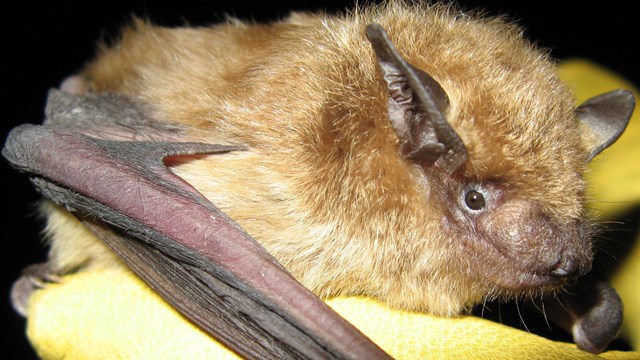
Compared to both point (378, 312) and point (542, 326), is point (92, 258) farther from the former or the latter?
point (542, 326)

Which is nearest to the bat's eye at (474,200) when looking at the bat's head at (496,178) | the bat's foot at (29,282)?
the bat's head at (496,178)

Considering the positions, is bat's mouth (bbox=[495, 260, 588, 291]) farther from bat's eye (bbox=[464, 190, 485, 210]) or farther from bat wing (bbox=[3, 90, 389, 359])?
bat wing (bbox=[3, 90, 389, 359])

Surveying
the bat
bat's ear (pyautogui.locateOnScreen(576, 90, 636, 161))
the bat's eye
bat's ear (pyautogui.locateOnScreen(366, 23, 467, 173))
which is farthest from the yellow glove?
bat's ear (pyautogui.locateOnScreen(366, 23, 467, 173))

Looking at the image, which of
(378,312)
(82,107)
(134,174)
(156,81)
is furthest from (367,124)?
(82,107)

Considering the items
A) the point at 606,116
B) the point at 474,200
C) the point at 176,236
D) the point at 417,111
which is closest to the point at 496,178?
the point at 474,200

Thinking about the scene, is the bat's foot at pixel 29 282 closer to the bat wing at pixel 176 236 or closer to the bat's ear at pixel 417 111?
the bat wing at pixel 176 236
